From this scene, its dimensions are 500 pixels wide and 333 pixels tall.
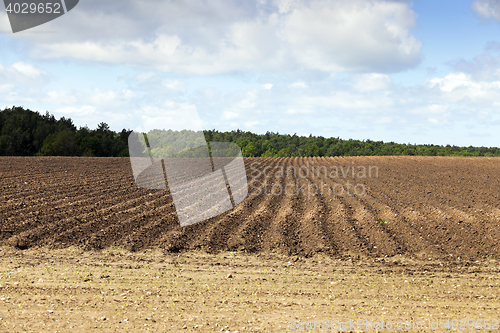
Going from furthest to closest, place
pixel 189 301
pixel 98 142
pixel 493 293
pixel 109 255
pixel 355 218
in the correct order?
pixel 98 142, pixel 355 218, pixel 109 255, pixel 493 293, pixel 189 301

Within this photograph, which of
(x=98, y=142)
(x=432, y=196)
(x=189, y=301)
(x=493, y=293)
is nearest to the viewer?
(x=189, y=301)

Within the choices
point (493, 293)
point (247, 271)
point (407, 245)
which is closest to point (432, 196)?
point (407, 245)

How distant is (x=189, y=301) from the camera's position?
19.8 ft

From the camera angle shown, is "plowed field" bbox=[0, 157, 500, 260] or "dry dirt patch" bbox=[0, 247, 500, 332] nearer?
"dry dirt patch" bbox=[0, 247, 500, 332]

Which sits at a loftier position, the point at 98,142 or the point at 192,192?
the point at 98,142

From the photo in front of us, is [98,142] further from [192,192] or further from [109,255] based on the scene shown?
[109,255]

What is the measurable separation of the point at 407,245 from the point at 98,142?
6006cm

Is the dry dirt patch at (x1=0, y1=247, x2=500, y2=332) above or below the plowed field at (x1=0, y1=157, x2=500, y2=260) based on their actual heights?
below

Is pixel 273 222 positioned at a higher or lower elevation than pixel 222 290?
higher

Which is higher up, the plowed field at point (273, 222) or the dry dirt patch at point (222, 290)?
the plowed field at point (273, 222)

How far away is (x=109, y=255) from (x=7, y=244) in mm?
2768

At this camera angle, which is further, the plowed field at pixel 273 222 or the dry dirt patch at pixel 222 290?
the plowed field at pixel 273 222

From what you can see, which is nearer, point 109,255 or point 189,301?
point 189,301

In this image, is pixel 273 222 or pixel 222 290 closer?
pixel 222 290
